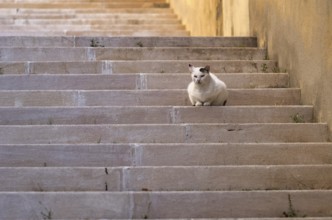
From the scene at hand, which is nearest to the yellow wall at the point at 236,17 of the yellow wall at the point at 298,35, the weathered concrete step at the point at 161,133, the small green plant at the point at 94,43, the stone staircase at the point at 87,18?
the yellow wall at the point at 298,35

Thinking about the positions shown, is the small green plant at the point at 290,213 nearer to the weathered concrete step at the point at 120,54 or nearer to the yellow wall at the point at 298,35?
the yellow wall at the point at 298,35

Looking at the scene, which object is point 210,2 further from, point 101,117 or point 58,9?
point 101,117

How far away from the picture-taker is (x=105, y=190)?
5461 millimetres

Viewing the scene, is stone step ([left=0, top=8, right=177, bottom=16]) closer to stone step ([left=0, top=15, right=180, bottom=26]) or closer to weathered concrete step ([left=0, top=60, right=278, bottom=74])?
stone step ([left=0, top=15, right=180, bottom=26])

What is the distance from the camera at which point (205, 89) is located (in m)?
6.87

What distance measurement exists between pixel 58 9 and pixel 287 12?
7.10 meters

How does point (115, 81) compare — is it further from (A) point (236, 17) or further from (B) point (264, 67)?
(A) point (236, 17)

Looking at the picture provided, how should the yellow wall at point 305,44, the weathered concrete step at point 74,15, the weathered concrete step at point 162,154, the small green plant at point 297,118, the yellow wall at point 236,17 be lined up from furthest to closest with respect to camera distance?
the weathered concrete step at point 74,15
the yellow wall at point 236,17
the small green plant at point 297,118
the yellow wall at point 305,44
the weathered concrete step at point 162,154

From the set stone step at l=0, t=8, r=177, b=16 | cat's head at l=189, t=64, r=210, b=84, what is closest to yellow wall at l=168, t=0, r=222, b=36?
stone step at l=0, t=8, r=177, b=16

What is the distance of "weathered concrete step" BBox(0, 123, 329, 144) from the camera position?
20.5 ft

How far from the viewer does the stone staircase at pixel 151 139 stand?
16.7 feet

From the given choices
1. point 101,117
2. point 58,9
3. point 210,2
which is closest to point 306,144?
point 101,117

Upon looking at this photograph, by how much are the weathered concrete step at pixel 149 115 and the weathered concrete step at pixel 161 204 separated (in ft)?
5.39

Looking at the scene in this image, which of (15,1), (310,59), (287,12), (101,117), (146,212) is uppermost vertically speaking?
(15,1)
